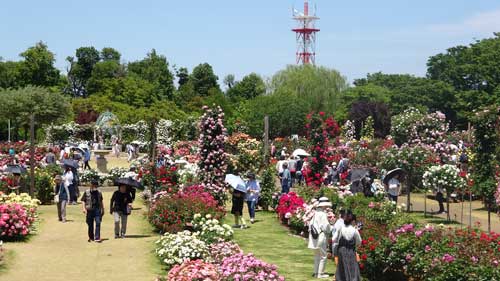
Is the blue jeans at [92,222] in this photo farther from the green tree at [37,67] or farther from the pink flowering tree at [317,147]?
the green tree at [37,67]

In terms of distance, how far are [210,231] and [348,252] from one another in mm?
5096

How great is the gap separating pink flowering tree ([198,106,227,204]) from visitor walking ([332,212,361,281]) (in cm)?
1076

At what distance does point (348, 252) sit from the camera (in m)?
11.5

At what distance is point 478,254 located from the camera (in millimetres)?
11352

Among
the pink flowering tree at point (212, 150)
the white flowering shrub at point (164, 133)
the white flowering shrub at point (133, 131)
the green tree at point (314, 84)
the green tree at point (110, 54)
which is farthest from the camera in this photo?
the green tree at point (110, 54)

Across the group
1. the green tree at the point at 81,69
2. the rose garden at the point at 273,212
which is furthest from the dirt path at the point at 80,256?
the green tree at the point at 81,69

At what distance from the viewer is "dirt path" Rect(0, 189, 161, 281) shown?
13805 mm

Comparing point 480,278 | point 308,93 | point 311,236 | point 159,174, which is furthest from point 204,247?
point 308,93

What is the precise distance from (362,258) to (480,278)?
300 centimetres

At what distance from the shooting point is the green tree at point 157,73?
87.1 metres

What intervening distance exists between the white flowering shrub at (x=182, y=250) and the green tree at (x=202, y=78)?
78.4 m

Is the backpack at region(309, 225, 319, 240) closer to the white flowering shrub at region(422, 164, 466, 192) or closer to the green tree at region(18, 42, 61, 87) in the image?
the white flowering shrub at region(422, 164, 466, 192)

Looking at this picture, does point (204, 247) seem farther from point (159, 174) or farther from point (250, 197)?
point (159, 174)

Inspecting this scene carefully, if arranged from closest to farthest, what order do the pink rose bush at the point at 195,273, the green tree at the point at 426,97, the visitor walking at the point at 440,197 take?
1. the pink rose bush at the point at 195,273
2. the visitor walking at the point at 440,197
3. the green tree at the point at 426,97
